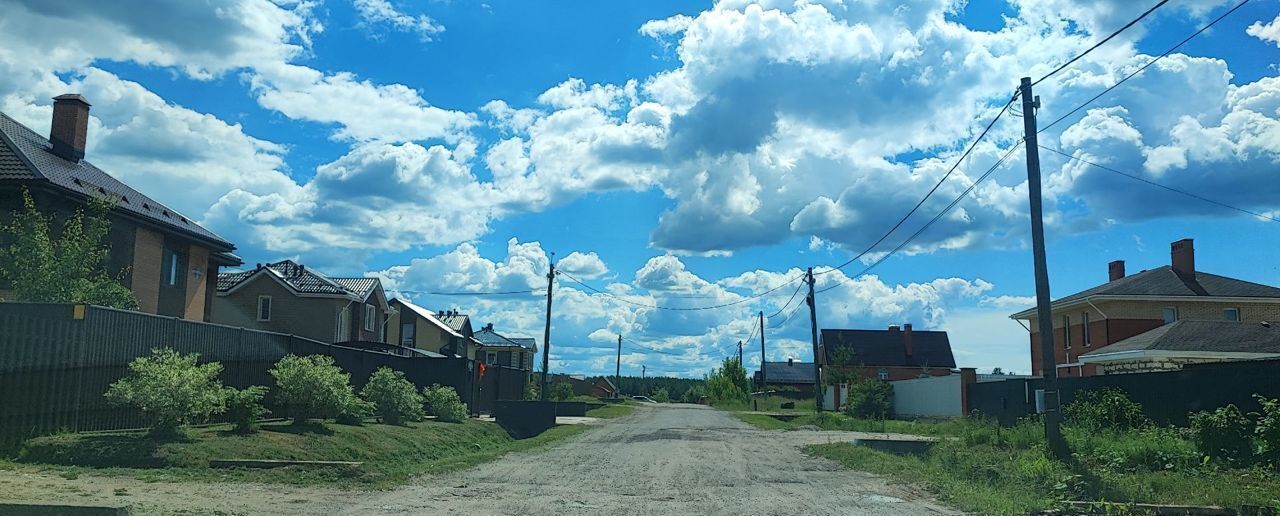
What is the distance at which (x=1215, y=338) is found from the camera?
29641 mm

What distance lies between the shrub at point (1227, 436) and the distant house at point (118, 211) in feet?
81.2

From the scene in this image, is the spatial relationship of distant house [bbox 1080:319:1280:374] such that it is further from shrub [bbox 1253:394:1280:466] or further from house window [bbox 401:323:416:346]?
house window [bbox 401:323:416:346]

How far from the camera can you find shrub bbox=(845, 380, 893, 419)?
49594 millimetres

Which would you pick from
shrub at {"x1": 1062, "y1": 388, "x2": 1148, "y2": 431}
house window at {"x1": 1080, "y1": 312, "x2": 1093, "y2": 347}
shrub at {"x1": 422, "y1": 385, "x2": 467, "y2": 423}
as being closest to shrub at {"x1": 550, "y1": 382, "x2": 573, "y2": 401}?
house window at {"x1": 1080, "y1": 312, "x2": 1093, "y2": 347}

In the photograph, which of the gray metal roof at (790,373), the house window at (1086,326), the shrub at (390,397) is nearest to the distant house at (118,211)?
the shrub at (390,397)

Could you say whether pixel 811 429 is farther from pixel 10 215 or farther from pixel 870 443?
pixel 10 215

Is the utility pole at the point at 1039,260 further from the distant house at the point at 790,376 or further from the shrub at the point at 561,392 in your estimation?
the distant house at the point at 790,376

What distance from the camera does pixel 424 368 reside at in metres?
31.1

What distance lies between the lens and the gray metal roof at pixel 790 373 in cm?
11825

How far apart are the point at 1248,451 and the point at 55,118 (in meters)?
32.8

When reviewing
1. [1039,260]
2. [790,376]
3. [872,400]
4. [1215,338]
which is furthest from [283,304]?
[790,376]

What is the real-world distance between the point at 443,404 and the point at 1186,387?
758 inches

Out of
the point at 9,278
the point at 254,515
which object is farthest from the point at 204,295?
the point at 254,515

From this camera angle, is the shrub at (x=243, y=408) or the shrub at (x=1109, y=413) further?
the shrub at (x=1109, y=413)
